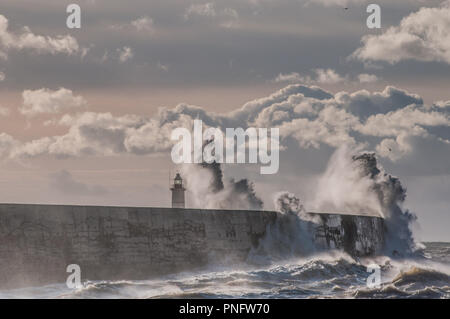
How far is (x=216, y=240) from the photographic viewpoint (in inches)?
904

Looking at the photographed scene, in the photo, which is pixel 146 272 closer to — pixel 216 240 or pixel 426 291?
pixel 216 240

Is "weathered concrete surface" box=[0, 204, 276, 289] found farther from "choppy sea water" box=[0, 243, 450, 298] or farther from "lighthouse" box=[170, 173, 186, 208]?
"lighthouse" box=[170, 173, 186, 208]

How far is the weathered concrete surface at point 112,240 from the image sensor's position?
1928cm

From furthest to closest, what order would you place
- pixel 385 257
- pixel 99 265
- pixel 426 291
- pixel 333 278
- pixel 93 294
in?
pixel 385 257, pixel 333 278, pixel 426 291, pixel 99 265, pixel 93 294

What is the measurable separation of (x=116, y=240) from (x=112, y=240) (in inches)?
4.5

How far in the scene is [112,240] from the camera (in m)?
20.7
